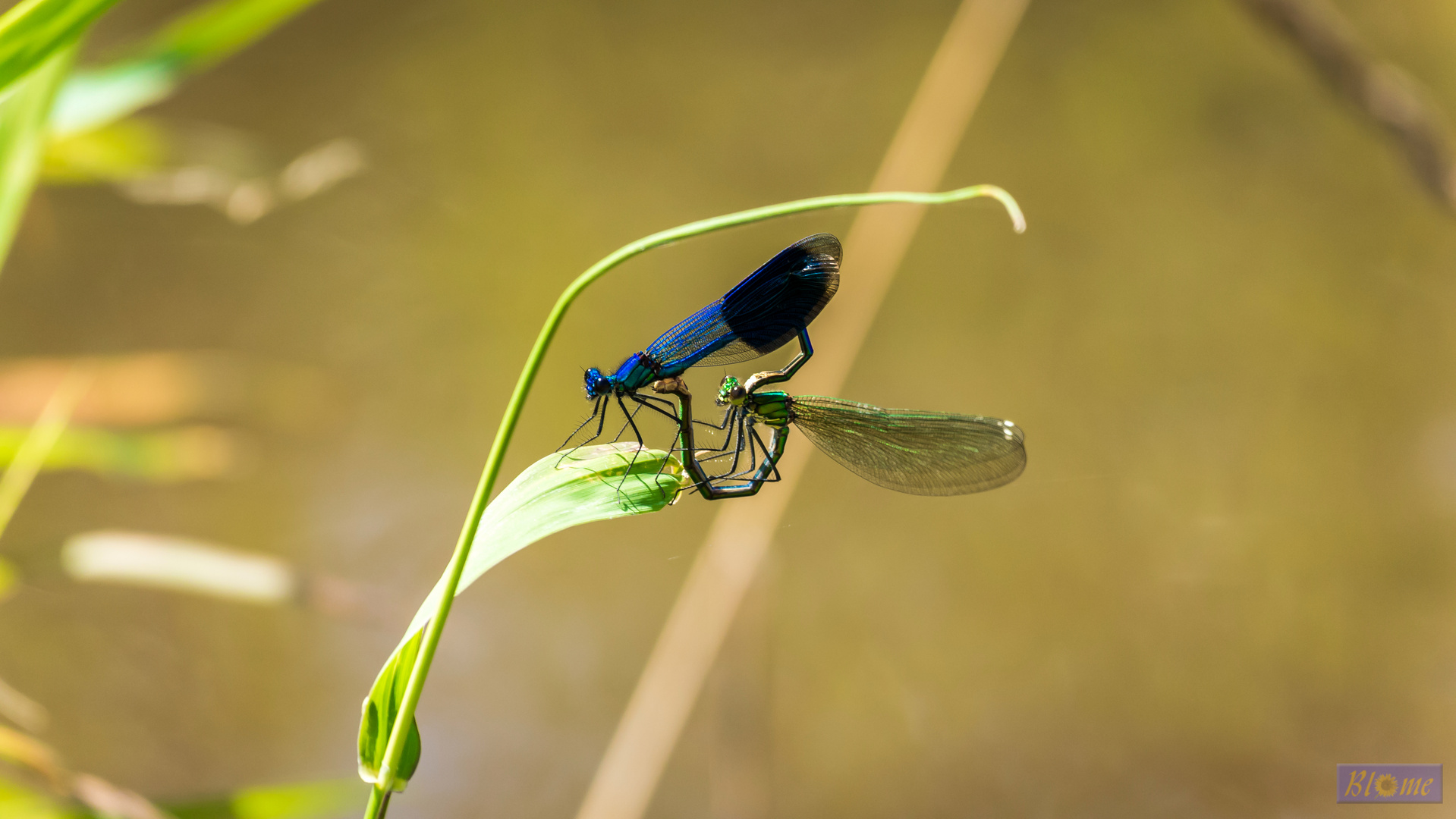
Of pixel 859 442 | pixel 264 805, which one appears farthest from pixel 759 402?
pixel 264 805

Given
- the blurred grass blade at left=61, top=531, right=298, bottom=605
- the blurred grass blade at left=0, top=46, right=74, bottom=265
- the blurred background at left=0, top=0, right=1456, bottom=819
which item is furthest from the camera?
the blurred background at left=0, top=0, right=1456, bottom=819

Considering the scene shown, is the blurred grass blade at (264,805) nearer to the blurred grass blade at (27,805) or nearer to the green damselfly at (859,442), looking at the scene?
the blurred grass blade at (27,805)

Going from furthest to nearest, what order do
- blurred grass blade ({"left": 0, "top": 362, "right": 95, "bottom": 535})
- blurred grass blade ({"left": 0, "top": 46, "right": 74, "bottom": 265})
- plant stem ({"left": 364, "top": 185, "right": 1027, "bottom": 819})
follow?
blurred grass blade ({"left": 0, "top": 362, "right": 95, "bottom": 535}) → blurred grass blade ({"left": 0, "top": 46, "right": 74, "bottom": 265}) → plant stem ({"left": 364, "top": 185, "right": 1027, "bottom": 819})

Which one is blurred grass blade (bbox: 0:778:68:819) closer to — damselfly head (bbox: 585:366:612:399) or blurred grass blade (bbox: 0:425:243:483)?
blurred grass blade (bbox: 0:425:243:483)

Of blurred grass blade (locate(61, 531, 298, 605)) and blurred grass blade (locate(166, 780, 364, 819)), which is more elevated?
blurred grass blade (locate(61, 531, 298, 605))

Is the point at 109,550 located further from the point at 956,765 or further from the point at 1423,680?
the point at 1423,680

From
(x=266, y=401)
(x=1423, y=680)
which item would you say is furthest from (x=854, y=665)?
(x=266, y=401)

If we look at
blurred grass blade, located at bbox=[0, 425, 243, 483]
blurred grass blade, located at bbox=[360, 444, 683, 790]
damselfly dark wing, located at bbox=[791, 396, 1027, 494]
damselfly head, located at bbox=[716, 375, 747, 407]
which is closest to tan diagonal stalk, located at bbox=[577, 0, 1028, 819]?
damselfly dark wing, located at bbox=[791, 396, 1027, 494]

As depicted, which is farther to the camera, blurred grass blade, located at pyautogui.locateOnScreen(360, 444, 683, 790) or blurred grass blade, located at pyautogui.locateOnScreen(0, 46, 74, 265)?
blurred grass blade, located at pyautogui.locateOnScreen(0, 46, 74, 265)
